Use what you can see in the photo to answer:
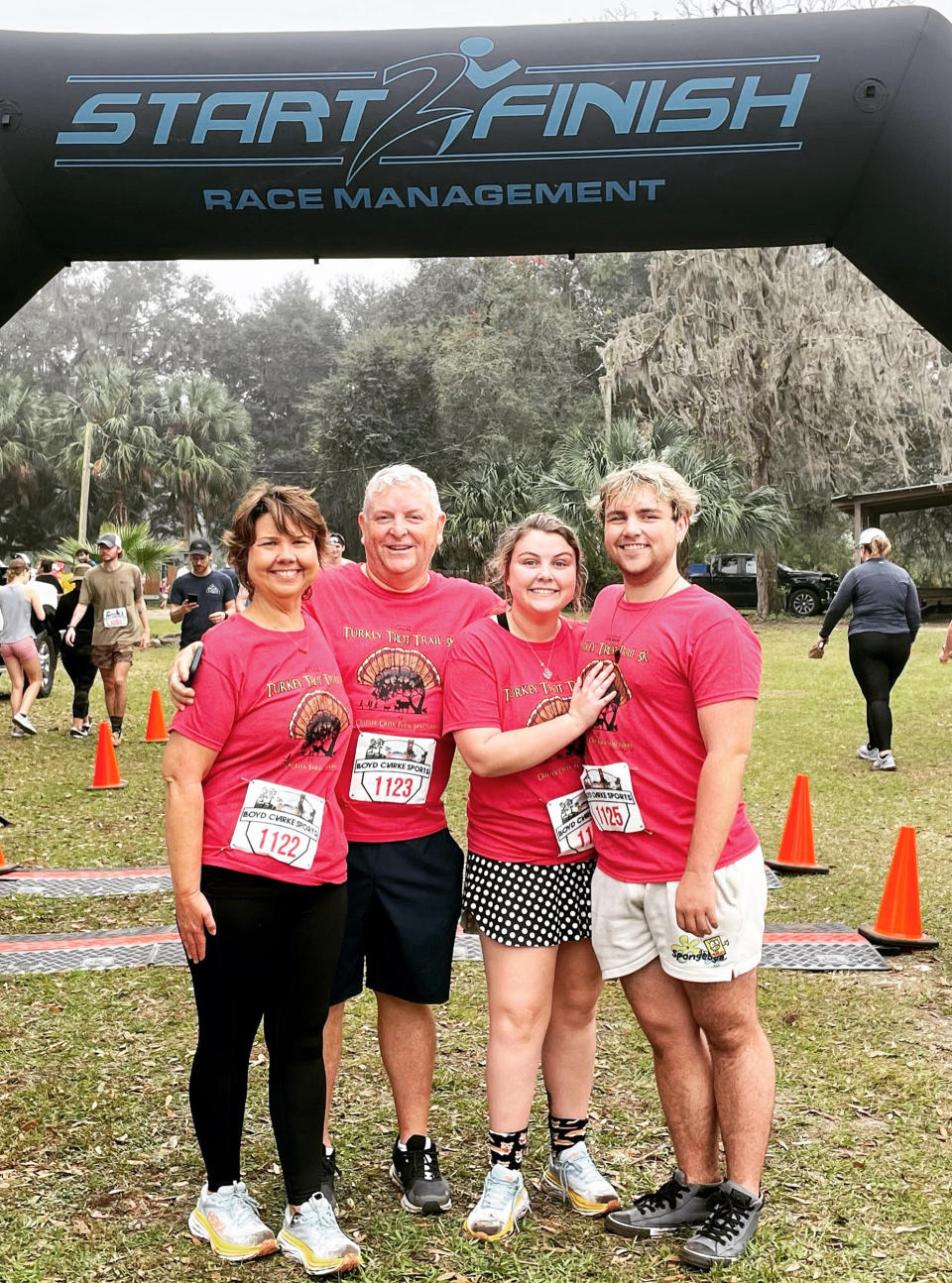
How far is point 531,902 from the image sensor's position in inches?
121

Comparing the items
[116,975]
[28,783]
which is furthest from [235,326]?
[116,975]

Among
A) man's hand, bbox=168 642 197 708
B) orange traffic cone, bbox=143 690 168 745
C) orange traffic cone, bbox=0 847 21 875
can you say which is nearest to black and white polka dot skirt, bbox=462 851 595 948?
man's hand, bbox=168 642 197 708

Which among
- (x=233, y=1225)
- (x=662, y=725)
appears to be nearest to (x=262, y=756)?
(x=662, y=725)

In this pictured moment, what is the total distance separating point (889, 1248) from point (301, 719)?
6.54 ft

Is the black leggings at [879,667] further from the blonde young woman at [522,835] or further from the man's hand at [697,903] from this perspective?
the man's hand at [697,903]

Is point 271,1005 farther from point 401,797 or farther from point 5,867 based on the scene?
point 5,867

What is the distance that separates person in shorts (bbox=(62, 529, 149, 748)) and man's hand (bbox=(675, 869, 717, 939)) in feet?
30.4

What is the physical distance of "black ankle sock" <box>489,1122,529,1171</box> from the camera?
3092 millimetres

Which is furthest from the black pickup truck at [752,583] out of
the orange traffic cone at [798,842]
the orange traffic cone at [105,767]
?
the orange traffic cone at [798,842]

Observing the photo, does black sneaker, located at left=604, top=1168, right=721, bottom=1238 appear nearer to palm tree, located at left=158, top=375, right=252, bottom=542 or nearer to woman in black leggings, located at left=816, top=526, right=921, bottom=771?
woman in black leggings, located at left=816, top=526, right=921, bottom=771

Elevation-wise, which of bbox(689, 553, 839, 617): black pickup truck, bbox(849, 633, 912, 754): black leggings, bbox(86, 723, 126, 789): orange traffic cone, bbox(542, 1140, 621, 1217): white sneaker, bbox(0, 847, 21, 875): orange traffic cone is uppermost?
bbox(689, 553, 839, 617): black pickup truck

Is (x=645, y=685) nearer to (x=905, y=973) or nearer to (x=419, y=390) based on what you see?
(x=905, y=973)

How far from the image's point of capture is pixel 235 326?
62594 mm

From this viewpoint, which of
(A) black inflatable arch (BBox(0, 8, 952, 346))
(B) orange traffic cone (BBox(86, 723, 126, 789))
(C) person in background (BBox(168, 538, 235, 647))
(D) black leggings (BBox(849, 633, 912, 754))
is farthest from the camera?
(C) person in background (BBox(168, 538, 235, 647))
